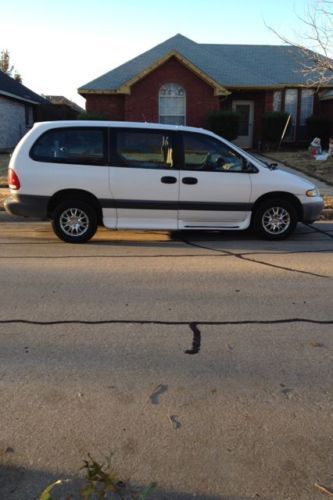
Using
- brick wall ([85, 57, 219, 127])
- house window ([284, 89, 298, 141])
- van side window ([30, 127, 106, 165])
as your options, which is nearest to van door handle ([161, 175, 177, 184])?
van side window ([30, 127, 106, 165])

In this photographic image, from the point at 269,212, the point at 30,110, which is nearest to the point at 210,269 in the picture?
the point at 269,212

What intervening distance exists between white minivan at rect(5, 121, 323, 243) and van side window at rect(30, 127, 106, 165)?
15mm

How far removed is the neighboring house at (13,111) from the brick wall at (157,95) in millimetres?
8134

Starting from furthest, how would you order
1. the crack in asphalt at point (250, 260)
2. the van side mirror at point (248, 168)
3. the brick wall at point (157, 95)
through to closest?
the brick wall at point (157, 95) < the van side mirror at point (248, 168) < the crack in asphalt at point (250, 260)

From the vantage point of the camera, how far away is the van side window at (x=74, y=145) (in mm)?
8484

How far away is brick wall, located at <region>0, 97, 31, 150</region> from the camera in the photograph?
28642 millimetres

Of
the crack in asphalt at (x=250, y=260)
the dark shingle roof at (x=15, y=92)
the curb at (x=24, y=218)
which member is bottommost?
the crack in asphalt at (x=250, y=260)

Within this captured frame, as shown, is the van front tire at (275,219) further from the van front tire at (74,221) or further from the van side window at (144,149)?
the van front tire at (74,221)

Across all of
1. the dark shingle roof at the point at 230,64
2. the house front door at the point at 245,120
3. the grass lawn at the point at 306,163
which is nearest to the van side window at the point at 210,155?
the grass lawn at the point at 306,163

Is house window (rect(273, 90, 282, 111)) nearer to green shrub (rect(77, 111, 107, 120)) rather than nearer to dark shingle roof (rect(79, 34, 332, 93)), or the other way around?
dark shingle roof (rect(79, 34, 332, 93))

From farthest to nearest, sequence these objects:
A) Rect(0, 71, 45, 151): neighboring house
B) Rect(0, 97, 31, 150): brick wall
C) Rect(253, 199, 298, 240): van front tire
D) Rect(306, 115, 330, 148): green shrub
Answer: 1. Rect(0, 71, 45, 151): neighboring house
2. Rect(0, 97, 31, 150): brick wall
3. Rect(306, 115, 330, 148): green shrub
4. Rect(253, 199, 298, 240): van front tire

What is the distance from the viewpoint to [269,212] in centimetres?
898

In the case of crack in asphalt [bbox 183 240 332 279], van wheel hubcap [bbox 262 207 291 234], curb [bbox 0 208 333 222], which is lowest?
crack in asphalt [bbox 183 240 332 279]

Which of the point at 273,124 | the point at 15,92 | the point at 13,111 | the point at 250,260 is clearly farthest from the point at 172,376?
the point at 15,92
